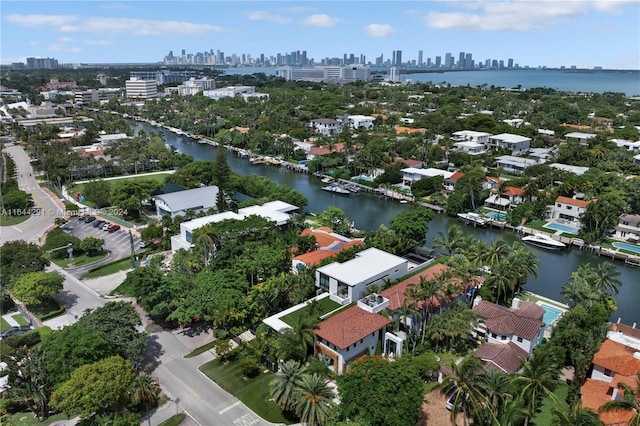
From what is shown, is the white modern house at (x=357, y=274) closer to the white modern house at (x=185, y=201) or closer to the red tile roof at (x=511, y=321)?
the red tile roof at (x=511, y=321)

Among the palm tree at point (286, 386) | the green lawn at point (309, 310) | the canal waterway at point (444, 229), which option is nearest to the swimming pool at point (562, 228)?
the canal waterway at point (444, 229)

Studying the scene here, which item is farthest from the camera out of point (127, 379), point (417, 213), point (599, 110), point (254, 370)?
point (599, 110)

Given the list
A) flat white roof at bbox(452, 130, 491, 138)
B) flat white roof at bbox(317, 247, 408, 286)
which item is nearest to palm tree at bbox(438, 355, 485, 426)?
flat white roof at bbox(317, 247, 408, 286)

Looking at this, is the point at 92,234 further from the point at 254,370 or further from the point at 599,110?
the point at 599,110

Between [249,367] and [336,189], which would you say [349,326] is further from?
[336,189]

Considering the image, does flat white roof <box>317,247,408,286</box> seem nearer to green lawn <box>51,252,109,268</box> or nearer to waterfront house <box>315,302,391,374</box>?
waterfront house <box>315,302,391,374</box>

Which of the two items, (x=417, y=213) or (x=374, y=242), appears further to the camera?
(x=417, y=213)

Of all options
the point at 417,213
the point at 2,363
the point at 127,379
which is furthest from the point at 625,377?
the point at 2,363
